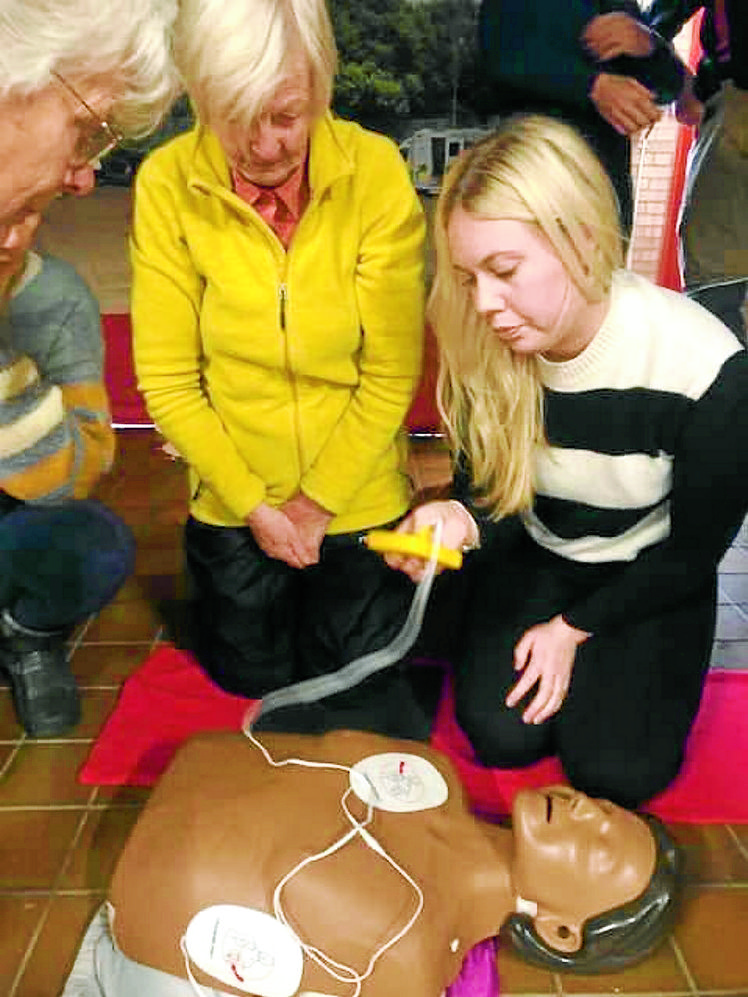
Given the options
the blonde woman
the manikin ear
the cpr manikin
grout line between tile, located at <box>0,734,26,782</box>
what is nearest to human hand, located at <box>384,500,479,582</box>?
the blonde woman

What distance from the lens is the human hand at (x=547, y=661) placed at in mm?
1219

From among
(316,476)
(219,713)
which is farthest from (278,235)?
(219,713)

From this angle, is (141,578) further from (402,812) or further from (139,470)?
(402,812)

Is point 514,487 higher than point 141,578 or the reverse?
higher

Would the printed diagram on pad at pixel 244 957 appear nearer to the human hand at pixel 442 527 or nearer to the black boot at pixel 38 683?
the human hand at pixel 442 527

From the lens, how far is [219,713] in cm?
144

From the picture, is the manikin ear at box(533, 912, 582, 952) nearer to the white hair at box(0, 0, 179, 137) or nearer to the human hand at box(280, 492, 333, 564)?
the human hand at box(280, 492, 333, 564)

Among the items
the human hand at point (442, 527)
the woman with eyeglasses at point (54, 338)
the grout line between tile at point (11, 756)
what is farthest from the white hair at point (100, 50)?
the grout line between tile at point (11, 756)

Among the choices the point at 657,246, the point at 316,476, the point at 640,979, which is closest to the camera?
the point at 640,979

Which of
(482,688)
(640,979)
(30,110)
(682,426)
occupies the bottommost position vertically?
(640,979)

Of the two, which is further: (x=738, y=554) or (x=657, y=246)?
(x=738, y=554)

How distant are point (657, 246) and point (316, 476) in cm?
76

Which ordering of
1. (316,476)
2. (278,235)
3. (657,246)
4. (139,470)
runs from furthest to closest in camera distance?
(139,470) → (657,246) → (316,476) → (278,235)

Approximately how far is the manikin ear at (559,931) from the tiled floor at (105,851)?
61 mm
